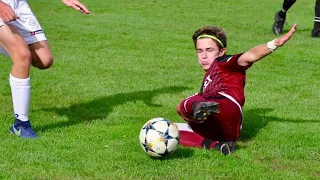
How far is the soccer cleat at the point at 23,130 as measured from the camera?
23.1 ft

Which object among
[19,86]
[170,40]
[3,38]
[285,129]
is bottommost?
[170,40]

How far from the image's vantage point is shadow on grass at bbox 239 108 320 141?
7453 mm

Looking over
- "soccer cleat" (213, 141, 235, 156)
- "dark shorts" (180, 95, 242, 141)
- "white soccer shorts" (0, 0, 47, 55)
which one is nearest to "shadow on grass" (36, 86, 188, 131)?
"white soccer shorts" (0, 0, 47, 55)

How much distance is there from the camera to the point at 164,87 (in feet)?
34.4

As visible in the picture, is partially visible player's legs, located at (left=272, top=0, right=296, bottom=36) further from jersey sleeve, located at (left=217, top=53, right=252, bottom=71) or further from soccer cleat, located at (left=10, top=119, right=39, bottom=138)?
soccer cleat, located at (left=10, top=119, right=39, bottom=138)

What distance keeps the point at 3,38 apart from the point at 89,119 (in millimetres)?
1756

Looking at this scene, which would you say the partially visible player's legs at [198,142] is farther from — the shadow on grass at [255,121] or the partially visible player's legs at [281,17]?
the partially visible player's legs at [281,17]

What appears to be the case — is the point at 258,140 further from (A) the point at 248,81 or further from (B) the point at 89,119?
(A) the point at 248,81

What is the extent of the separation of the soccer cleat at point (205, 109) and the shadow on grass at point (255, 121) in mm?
1178

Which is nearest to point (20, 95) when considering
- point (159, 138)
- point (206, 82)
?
point (159, 138)

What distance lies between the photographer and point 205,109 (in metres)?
6.15

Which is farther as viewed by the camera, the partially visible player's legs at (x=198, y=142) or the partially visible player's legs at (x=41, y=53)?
the partially visible player's legs at (x=41, y=53)

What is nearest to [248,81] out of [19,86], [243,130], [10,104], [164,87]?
[164,87]

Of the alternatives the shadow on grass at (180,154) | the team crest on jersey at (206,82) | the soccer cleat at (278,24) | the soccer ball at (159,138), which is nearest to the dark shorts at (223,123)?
the team crest on jersey at (206,82)
